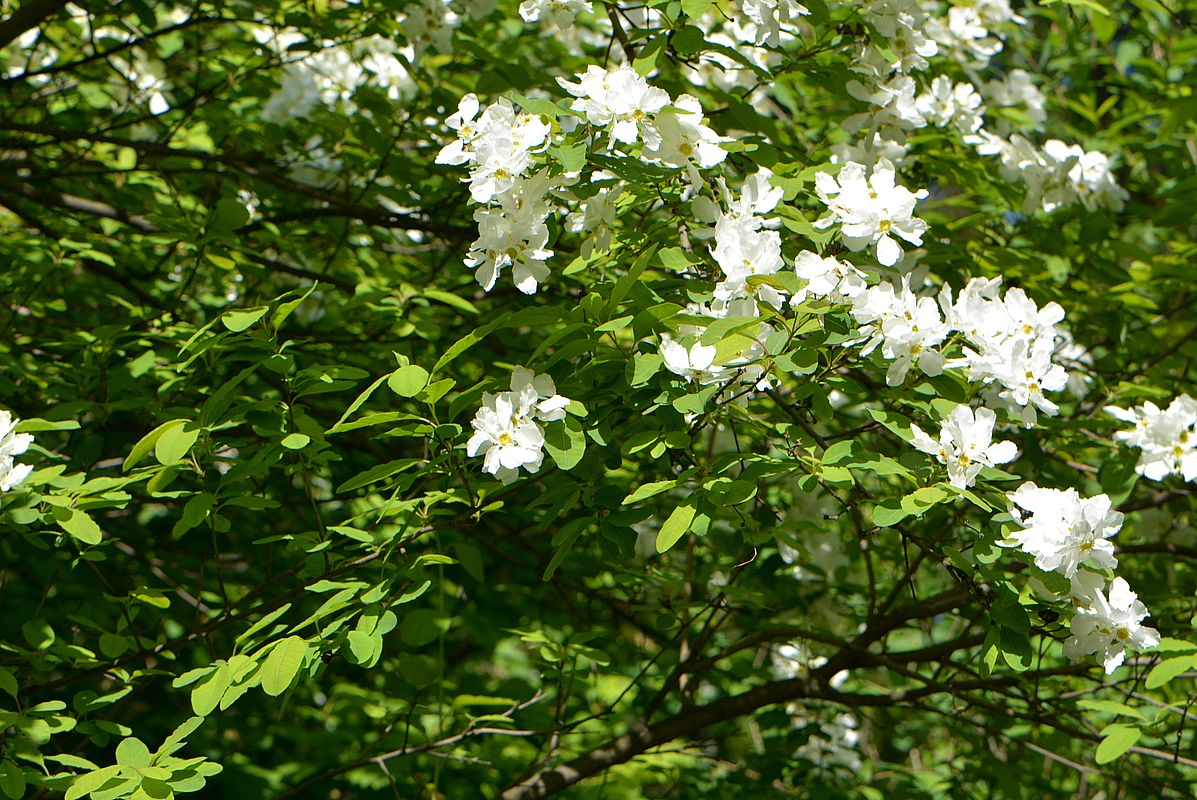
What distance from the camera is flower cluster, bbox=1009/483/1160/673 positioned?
1.57 meters

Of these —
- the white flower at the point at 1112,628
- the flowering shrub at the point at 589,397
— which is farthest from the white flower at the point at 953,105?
the white flower at the point at 1112,628

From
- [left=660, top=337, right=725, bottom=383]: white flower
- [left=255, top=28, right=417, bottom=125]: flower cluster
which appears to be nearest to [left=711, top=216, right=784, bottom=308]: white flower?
[left=660, top=337, right=725, bottom=383]: white flower

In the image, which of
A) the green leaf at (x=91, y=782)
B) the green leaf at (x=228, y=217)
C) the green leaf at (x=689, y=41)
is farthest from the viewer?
the green leaf at (x=228, y=217)

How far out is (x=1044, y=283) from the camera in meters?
2.73

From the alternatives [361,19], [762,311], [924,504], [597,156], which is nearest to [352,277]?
[361,19]

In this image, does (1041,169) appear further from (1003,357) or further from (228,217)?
(228,217)

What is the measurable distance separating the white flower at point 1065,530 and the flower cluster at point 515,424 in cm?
66

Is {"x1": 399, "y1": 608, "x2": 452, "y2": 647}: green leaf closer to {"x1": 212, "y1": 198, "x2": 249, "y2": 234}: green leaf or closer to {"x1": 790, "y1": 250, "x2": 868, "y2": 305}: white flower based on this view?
{"x1": 212, "y1": 198, "x2": 249, "y2": 234}: green leaf

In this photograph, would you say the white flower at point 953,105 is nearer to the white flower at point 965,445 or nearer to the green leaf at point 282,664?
the white flower at point 965,445

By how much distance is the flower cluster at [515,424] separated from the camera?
5.40 ft

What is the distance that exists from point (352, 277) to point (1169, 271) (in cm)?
194

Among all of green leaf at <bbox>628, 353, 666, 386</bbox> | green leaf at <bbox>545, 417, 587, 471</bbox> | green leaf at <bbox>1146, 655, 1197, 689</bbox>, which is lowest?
green leaf at <bbox>1146, 655, 1197, 689</bbox>

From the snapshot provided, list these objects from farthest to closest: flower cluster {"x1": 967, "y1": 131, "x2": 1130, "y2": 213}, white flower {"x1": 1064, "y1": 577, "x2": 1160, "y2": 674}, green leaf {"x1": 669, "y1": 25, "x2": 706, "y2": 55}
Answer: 1. flower cluster {"x1": 967, "y1": 131, "x2": 1130, "y2": 213}
2. green leaf {"x1": 669, "y1": 25, "x2": 706, "y2": 55}
3. white flower {"x1": 1064, "y1": 577, "x2": 1160, "y2": 674}

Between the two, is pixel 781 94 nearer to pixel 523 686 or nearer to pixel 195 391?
pixel 195 391
